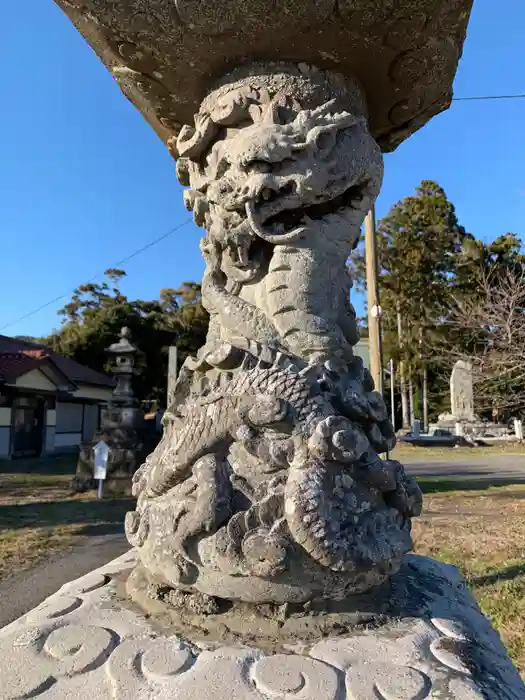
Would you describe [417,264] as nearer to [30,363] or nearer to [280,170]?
[30,363]

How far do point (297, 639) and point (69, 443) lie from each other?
16721 mm

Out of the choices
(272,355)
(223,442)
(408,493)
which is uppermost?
(272,355)

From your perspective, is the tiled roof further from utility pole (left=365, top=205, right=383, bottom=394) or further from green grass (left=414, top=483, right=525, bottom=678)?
green grass (left=414, top=483, right=525, bottom=678)

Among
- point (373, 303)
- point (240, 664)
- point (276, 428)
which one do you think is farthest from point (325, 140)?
point (373, 303)

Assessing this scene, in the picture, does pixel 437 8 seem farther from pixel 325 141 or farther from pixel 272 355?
pixel 272 355

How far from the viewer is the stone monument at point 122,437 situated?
910 centimetres

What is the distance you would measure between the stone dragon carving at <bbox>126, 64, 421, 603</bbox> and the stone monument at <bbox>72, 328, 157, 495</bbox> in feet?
25.3

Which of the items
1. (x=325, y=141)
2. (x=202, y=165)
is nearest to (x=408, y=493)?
(x=325, y=141)

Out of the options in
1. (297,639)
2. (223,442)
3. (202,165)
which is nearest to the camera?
(297,639)

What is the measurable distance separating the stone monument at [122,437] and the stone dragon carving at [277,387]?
7.70 metres

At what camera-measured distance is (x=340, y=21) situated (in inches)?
62.2

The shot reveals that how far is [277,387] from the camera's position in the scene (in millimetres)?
1481

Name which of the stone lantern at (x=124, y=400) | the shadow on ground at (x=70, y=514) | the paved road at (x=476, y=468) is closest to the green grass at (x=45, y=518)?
the shadow on ground at (x=70, y=514)

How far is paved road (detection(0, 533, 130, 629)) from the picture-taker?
3596 mm
